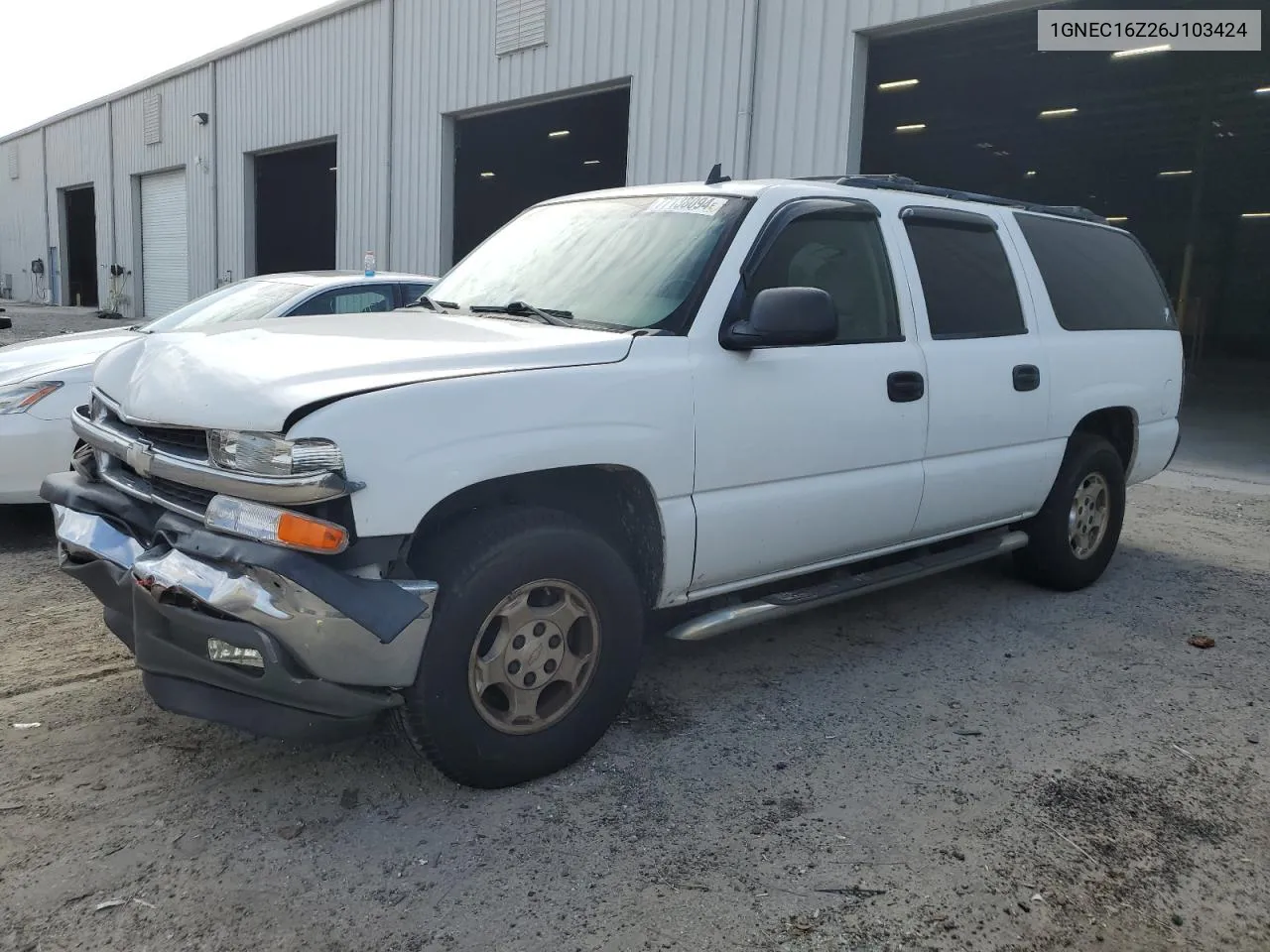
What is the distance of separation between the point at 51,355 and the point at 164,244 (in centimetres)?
2278

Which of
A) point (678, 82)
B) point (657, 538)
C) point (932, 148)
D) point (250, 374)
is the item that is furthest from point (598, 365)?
point (932, 148)

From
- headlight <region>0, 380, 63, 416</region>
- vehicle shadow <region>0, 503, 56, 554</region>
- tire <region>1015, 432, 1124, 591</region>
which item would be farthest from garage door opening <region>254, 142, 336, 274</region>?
tire <region>1015, 432, 1124, 591</region>

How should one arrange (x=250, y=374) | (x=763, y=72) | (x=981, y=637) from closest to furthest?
(x=250, y=374) < (x=981, y=637) < (x=763, y=72)

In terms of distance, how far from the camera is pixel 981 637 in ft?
16.0

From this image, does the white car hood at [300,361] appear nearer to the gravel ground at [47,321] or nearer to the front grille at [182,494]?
the front grille at [182,494]

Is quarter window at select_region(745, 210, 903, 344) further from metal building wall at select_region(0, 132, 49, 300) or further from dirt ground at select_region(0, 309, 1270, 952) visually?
metal building wall at select_region(0, 132, 49, 300)

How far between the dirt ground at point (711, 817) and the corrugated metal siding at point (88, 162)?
93.6ft

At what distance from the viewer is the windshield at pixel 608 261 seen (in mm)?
3670

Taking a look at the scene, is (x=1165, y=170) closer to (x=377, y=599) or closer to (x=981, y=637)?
(x=981, y=637)

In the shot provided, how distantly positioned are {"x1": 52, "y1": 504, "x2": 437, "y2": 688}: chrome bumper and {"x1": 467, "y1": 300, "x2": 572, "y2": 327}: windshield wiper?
4.16 feet

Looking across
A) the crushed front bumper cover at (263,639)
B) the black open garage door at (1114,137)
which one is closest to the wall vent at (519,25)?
the black open garage door at (1114,137)

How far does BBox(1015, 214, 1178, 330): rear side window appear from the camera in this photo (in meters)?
5.27

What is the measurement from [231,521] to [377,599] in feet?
1.58

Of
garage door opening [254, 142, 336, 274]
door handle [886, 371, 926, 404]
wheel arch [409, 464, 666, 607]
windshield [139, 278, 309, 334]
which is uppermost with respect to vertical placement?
garage door opening [254, 142, 336, 274]
